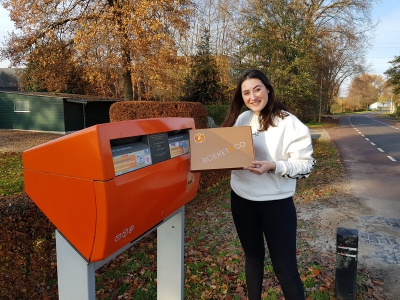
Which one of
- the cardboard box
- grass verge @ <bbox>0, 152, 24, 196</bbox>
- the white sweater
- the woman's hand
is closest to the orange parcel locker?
the cardboard box

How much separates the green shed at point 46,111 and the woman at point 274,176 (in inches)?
819

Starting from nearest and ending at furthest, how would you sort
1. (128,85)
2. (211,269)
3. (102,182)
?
(102,182) → (211,269) → (128,85)

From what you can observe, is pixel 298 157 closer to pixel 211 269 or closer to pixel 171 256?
pixel 171 256

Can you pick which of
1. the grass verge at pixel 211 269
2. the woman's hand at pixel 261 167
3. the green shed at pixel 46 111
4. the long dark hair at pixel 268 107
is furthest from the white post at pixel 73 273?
the green shed at pixel 46 111

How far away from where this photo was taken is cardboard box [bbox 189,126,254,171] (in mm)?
1884

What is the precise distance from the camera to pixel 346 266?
9.45 ft

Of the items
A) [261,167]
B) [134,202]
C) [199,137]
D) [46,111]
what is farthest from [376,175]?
[46,111]

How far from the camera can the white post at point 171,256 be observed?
2.29 m

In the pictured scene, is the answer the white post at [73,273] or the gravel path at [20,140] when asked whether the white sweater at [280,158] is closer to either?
the white post at [73,273]

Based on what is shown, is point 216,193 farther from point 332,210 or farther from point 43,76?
point 43,76

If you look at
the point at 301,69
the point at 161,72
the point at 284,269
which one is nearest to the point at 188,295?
the point at 284,269

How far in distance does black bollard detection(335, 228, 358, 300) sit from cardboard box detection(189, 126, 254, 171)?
161 centimetres

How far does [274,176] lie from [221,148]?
1.35 ft

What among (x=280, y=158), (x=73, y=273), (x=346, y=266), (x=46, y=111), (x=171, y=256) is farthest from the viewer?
(x=46, y=111)
